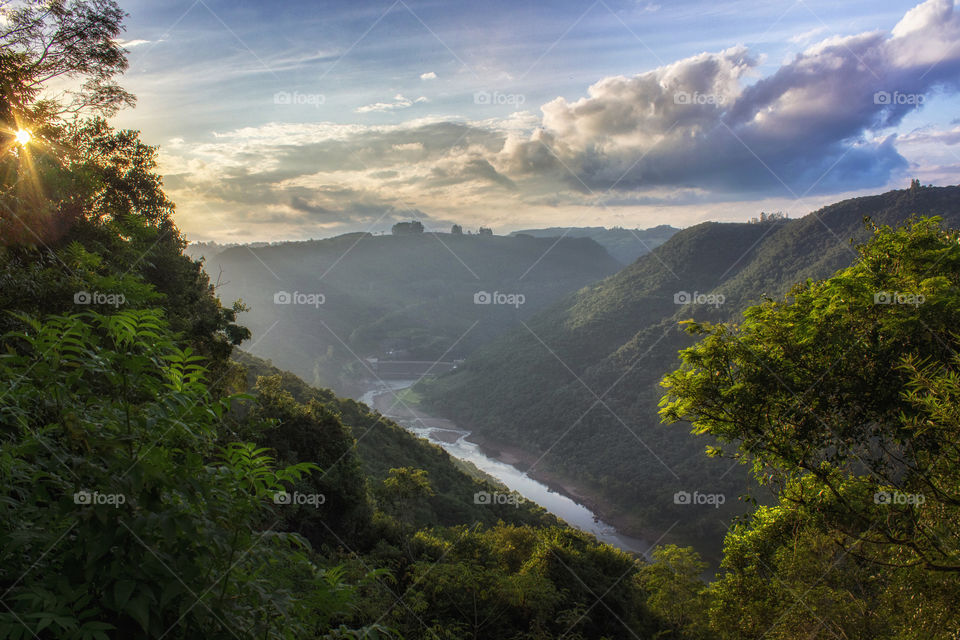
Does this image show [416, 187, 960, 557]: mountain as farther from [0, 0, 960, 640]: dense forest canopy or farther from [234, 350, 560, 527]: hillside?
[0, 0, 960, 640]: dense forest canopy

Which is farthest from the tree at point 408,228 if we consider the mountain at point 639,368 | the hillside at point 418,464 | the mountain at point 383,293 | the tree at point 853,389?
the tree at point 853,389

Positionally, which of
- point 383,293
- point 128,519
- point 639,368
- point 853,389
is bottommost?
point 639,368

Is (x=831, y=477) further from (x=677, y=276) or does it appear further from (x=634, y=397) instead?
(x=677, y=276)

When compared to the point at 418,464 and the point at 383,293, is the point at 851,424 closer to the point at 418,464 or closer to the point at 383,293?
the point at 418,464

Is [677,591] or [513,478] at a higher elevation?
[677,591]

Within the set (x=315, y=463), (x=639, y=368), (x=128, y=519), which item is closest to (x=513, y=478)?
(x=639, y=368)

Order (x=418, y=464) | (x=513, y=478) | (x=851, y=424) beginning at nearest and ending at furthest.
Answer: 1. (x=851, y=424)
2. (x=418, y=464)
3. (x=513, y=478)
